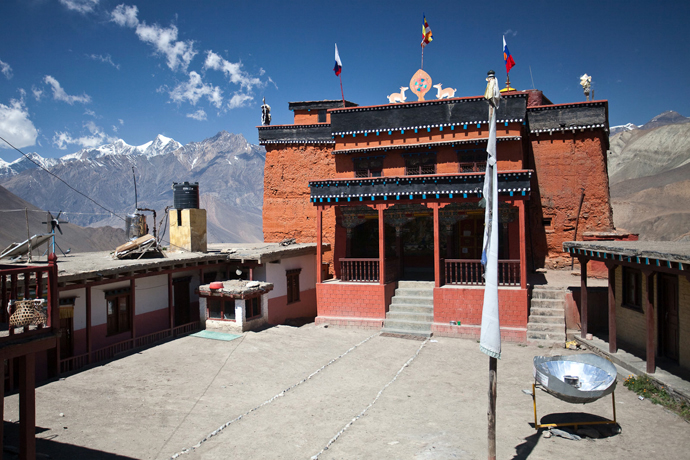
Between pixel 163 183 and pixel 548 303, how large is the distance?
154m

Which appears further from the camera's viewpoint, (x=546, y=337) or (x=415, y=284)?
(x=415, y=284)

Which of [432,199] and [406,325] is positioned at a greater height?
[432,199]

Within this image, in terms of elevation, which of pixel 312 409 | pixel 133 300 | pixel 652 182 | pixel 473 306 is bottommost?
pixel 312 409

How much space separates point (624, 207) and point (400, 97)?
52862 millimetres

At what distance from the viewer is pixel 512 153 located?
17.9m

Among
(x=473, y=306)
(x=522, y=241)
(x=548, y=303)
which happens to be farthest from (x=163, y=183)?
(x=548, y=303)

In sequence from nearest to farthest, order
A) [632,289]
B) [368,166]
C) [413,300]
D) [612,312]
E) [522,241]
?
[612,312], [632,289], [522,241], [413,300], [368,166]

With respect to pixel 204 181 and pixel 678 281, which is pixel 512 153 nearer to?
pixel 678 281

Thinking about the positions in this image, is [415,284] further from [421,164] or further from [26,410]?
[26,410]

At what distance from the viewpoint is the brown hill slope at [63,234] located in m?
54.9

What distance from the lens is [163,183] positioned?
152 metres

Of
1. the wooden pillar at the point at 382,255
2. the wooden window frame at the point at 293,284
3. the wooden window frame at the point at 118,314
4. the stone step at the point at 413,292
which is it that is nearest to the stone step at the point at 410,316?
the stone step at the point at 413,292

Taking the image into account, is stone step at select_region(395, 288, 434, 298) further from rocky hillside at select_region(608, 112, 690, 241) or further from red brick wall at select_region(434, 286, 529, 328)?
rocky hillside at select_region(608, 112, 690, 241)

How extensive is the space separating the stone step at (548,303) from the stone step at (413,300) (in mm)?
3468
